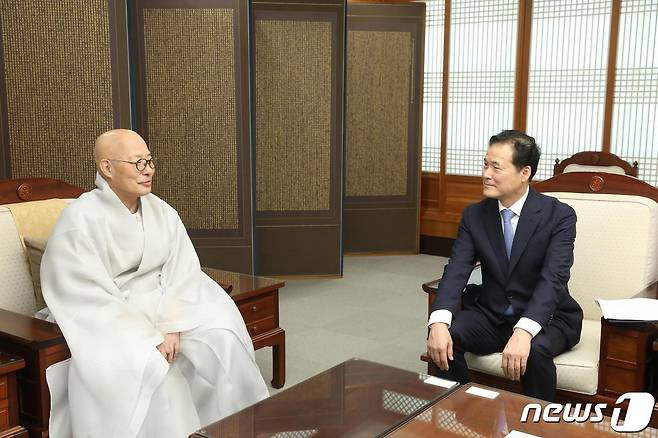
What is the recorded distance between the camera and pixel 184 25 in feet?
13.7

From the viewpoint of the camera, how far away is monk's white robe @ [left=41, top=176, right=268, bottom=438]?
2.22 metres

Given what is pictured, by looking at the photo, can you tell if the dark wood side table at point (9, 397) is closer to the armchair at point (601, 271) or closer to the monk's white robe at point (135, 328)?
the monk's white robe at point (135, 328)

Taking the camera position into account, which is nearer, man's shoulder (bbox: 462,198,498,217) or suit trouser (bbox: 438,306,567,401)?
suit trouser (bbox: 438,306,567,401)

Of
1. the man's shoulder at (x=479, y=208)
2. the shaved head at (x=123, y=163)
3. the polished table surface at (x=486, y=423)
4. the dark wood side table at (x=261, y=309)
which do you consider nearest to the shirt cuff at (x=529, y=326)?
the polished table surface at (x=486, y=423)

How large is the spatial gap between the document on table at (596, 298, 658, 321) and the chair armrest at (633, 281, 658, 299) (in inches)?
5.6

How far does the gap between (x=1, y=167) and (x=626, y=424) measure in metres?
2.94

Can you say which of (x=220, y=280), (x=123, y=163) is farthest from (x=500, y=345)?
(x=123, y=163)

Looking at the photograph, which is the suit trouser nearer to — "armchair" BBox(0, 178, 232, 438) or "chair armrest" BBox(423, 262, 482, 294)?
"chair armrest" BBox(423, 262, 482, 294)

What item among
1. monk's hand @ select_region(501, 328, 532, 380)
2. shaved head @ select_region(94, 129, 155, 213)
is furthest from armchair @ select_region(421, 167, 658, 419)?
shaved head @ select_region(94, 129, 155, 213)

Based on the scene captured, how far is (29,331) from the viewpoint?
2.24m

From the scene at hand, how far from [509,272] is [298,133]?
9.24 feet

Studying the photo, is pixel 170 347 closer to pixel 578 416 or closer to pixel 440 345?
pixel 440 345

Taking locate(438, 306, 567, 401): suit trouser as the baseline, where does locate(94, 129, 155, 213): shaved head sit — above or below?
above

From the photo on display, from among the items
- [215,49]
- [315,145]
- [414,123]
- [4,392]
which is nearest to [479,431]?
[4,392]
